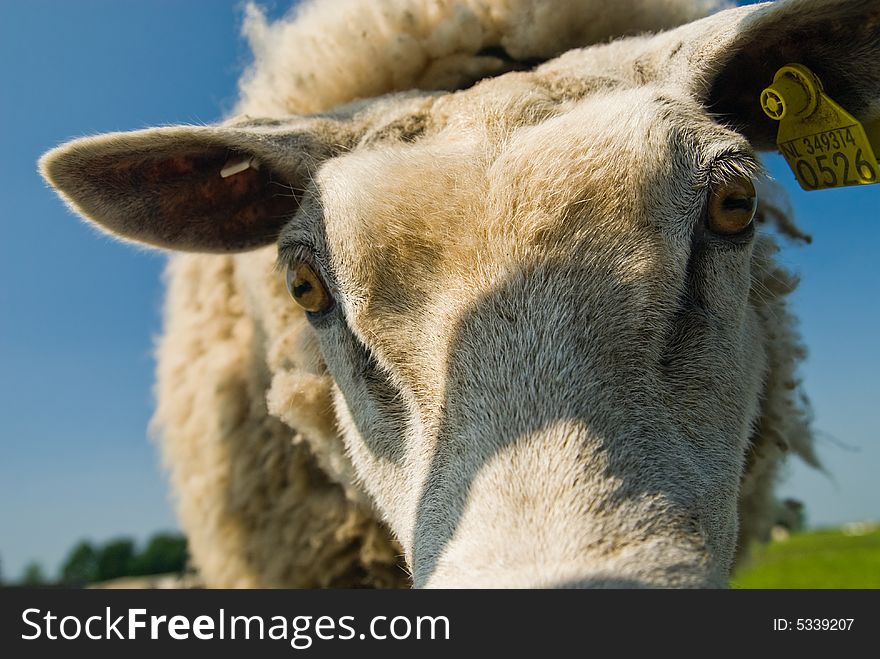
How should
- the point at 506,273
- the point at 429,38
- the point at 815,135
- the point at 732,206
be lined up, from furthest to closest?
1. the point at 429,38
2. the point at 815,135
3. the point at 732,206
4. the point at 506,273

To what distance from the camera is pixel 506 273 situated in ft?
6.95

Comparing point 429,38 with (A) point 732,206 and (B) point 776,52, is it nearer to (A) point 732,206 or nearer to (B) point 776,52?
(B) point 776,52

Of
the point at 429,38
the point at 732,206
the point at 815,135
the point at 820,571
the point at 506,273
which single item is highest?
the point at 429,38

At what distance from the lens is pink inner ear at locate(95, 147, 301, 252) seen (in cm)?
293

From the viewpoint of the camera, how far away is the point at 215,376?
4.01 metres

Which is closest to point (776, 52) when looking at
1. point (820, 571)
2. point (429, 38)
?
point (429, 38)

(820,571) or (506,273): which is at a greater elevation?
(820,571)

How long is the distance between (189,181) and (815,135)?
2.22 m

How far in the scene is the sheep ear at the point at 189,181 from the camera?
2.71 metres

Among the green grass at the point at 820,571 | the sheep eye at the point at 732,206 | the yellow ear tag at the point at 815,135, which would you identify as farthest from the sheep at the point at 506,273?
the green grass at the point at 820,571

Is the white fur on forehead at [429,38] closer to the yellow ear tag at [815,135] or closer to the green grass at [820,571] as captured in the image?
the yellow ear tag at [815,135]

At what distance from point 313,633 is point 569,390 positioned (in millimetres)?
911

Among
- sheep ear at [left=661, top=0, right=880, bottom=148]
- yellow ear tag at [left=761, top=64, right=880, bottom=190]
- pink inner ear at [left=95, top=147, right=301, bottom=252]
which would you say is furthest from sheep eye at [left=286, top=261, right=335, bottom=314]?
yellow ear tag at [left=761, top=64, right=880, bottom=190]

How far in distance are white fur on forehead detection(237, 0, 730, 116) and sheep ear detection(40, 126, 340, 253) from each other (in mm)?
797
